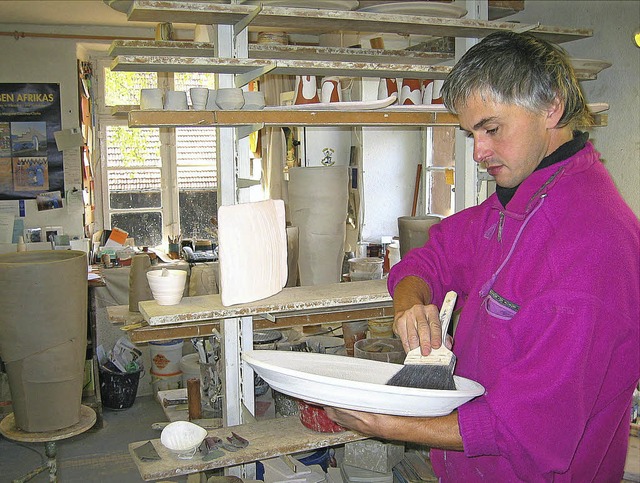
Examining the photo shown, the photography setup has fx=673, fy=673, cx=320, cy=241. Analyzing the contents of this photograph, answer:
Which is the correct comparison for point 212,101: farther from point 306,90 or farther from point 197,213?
point 197,213

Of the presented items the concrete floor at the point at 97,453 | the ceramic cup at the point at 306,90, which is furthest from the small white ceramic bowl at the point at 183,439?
the concrete floor at the point at 97,453

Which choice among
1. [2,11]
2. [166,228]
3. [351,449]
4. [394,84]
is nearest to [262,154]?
[166,228]

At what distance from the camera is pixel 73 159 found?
18.4 feet

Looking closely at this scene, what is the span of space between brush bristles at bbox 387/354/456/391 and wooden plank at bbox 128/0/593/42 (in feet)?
3.99

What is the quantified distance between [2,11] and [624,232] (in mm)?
5106

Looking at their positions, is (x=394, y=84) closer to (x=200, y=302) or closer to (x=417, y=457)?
(x=200, y=302)

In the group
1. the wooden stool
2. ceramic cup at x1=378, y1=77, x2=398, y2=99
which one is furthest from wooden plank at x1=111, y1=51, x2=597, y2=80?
the wooden stool

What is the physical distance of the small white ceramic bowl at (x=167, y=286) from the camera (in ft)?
6.87

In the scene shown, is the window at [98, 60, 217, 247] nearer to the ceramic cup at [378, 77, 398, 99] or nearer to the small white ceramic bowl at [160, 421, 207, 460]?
the ceramic cup at [378, 77, 398, 99]

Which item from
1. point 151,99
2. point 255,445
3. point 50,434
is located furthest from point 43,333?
point 151,99

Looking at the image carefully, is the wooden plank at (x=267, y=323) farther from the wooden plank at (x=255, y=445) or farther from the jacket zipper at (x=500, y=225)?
the jacket zipper at (x=500, y=225)

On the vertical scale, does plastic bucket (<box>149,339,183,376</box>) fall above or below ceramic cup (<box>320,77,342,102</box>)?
below

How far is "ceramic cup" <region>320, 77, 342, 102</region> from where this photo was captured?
7.79 ft

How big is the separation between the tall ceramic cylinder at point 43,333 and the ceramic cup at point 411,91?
1474mm
